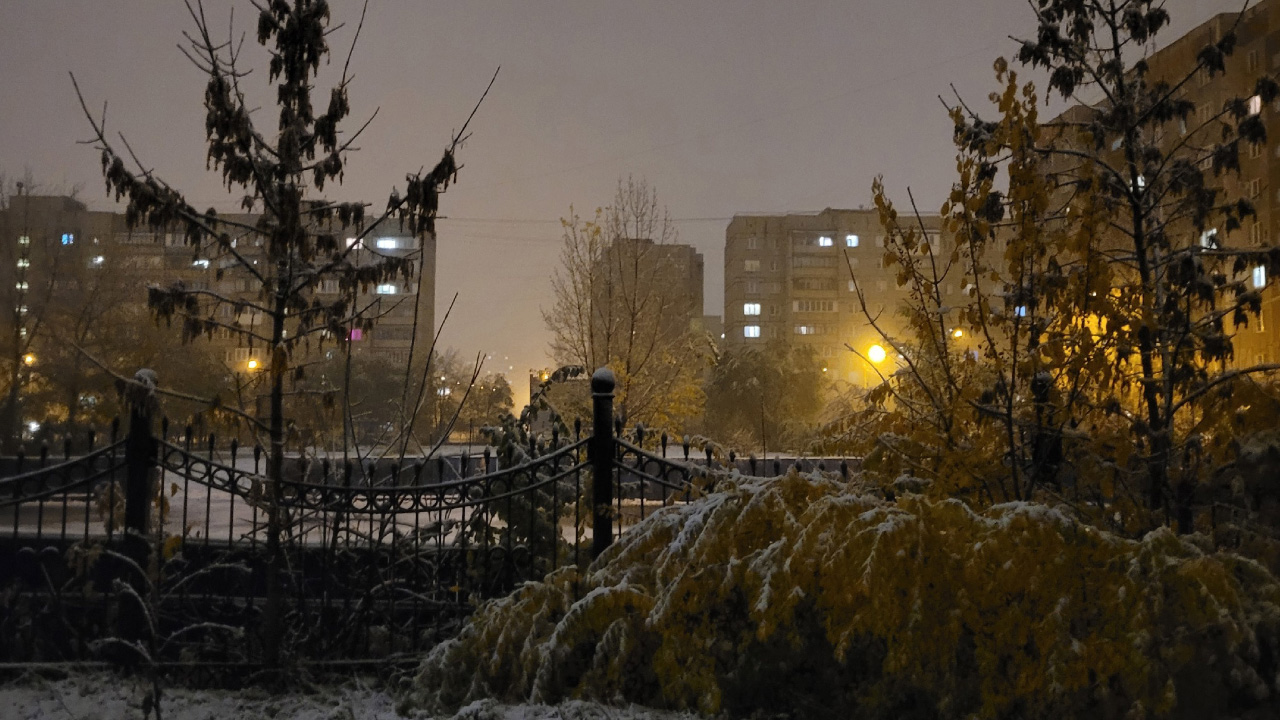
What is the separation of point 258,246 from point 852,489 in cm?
416

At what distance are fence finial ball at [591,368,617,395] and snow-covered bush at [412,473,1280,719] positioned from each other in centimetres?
121

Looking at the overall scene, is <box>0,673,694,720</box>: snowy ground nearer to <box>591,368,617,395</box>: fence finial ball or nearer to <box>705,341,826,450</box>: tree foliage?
<box>591,368,617,395</box>: fence finial ball

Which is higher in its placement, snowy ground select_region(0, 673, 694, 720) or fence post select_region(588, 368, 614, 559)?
fence post select_region(588, 368, 614, 559)

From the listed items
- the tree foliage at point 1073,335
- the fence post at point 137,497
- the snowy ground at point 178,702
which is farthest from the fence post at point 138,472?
the tree foliage at point 1073,335

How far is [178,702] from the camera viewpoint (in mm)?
4805

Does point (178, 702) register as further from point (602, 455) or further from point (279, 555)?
point (602, 455)

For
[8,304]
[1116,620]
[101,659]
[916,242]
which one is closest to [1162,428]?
[916,242]

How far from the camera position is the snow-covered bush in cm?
313

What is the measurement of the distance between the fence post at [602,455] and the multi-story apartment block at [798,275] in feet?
215

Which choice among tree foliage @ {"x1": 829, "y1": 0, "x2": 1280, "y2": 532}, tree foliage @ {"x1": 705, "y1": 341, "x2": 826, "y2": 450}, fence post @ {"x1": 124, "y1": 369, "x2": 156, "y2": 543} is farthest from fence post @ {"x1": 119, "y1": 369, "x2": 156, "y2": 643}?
tree foliage @ {"x1": 705, "y1": 341, "x2": 826, "y2": 450}

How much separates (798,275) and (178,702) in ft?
236

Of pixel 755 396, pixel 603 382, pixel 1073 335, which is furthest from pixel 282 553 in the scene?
pixel 755 396

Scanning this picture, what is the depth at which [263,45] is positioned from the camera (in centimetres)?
495

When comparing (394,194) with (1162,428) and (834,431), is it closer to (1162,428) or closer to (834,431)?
(834,431)
